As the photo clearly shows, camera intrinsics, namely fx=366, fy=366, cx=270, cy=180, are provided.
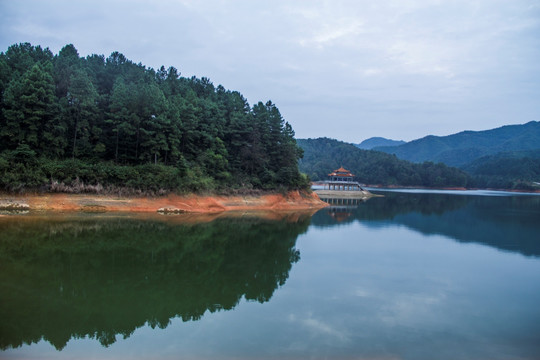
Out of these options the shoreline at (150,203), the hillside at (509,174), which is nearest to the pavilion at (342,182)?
the shoreline at (150,203)

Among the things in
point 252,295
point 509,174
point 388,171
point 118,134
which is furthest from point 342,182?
point 509,174

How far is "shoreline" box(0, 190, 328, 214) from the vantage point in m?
27.0

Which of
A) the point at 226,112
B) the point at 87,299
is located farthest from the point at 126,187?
the point at 87,299

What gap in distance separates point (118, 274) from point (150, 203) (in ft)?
62.0

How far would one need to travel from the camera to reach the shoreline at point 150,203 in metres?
27.0

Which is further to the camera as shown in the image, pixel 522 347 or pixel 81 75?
pixel 81 75

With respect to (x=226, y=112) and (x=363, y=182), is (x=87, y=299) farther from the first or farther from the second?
(x=363, y=182)

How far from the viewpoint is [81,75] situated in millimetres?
31562

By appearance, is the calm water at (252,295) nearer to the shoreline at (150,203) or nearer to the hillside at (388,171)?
the shoreline at (150,203)

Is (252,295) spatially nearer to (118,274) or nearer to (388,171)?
(118,274)

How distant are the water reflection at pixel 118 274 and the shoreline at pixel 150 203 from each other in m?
4.70

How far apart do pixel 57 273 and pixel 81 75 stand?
79.5 feet

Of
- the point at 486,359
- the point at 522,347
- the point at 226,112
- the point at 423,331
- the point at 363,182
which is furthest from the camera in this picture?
the point at 363,182

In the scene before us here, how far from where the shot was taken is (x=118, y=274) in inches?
507
